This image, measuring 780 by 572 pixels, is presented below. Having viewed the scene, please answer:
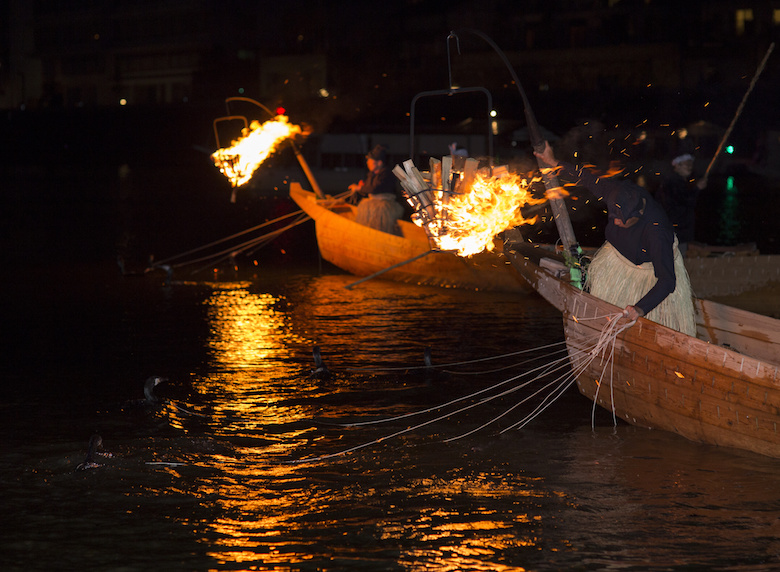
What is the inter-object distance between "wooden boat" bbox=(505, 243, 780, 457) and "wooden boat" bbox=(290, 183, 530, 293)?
18.3 ft

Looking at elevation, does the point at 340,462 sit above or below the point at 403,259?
below

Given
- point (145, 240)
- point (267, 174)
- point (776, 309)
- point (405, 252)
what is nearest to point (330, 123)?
point (267, 174)

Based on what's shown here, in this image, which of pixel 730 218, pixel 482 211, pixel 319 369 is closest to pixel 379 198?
pixel 319 369

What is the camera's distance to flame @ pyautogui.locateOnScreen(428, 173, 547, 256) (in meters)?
8.73

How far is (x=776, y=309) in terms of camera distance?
43.1 feet

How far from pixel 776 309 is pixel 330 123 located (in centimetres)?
3854

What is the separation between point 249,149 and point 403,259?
2867 millimetres

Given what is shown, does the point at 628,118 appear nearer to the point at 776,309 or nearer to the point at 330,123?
the point at 330,123

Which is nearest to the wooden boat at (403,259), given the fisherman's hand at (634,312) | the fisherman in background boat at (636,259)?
the fisherman in background boat at (636,259)

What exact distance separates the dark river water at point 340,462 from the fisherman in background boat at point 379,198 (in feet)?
12.3

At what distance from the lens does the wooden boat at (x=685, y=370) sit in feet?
21.6

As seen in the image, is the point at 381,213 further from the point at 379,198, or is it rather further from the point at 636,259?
the point at 636,259

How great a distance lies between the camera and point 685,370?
6.92 m

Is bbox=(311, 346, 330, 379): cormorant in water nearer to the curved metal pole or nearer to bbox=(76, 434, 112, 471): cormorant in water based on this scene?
the curved metal pole
